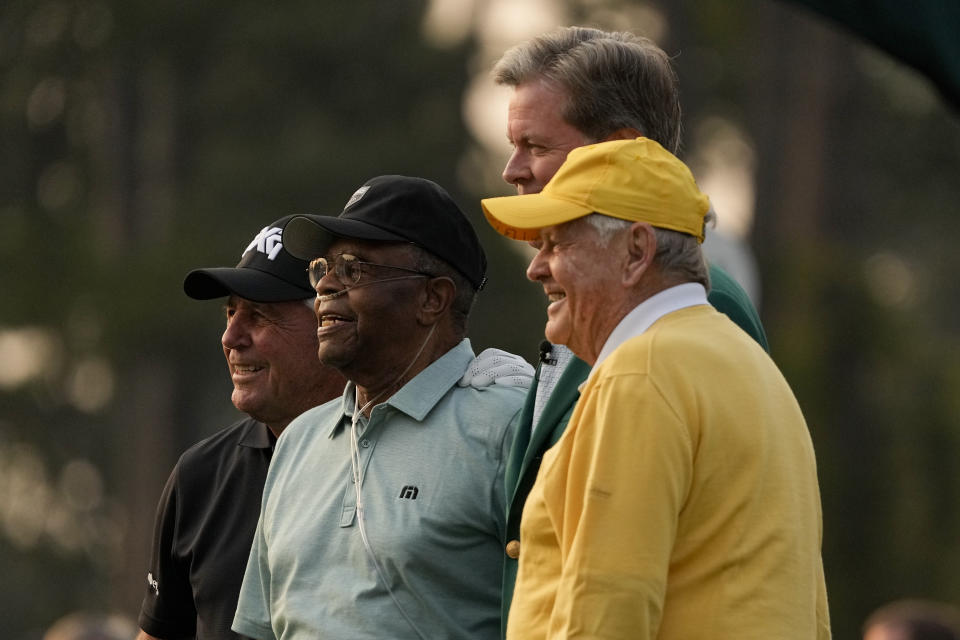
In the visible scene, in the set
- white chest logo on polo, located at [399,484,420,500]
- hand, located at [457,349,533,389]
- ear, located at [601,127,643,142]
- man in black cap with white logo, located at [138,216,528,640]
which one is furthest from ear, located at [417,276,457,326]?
man in black cap with white logo, located at [138,216,528,640]

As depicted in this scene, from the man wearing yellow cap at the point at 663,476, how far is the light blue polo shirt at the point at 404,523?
71cm

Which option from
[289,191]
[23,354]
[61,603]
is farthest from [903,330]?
[61,603]

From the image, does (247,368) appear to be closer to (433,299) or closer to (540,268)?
(433,299)

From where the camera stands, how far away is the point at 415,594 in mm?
4188

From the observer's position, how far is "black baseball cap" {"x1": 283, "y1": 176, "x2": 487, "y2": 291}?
4.55 m

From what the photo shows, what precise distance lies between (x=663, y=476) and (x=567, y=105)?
1273 millimetres

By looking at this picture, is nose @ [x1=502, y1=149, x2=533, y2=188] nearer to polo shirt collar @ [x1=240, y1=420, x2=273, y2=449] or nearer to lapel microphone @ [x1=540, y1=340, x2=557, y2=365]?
lapel microphone @ [x1=540, y1=340, x2=557, y2=365]

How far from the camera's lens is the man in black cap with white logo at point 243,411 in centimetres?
513

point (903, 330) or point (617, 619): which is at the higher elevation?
point (617, 619)

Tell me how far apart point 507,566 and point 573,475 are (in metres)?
0.78

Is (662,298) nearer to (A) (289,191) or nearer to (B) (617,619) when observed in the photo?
(B) (617,619)

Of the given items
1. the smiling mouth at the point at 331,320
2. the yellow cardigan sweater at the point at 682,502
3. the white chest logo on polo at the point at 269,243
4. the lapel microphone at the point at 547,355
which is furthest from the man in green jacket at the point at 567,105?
the white chest logo on polo at the point at 269,243

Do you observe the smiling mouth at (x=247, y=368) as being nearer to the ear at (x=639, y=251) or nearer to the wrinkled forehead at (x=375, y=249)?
the wrinkled forehead at (x=375, y=249)

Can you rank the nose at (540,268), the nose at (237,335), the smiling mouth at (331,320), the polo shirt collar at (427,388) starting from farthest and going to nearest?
1. the nose at (237,335)
2. the smiling mouth at (331,320)
3. the polo shirt collar at (427,388)
4. the nose at (540,268)
